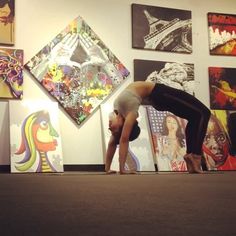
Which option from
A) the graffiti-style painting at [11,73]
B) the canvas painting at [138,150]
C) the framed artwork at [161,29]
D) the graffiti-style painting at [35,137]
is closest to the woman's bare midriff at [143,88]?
the canvas painting at [138,150]

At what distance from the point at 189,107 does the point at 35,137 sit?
170cm

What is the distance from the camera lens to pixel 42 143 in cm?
414

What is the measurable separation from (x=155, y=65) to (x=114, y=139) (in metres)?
1.87

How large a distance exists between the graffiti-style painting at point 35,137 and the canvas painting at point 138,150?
510 millimetres

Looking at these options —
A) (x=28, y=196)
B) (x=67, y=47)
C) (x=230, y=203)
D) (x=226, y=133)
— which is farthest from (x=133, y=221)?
(x=226, y=133)

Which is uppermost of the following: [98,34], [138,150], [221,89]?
[98,34]

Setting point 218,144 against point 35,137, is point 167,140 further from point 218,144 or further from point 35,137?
point 35,137

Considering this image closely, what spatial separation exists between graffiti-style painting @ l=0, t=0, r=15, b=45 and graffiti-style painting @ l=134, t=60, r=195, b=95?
4.53ft

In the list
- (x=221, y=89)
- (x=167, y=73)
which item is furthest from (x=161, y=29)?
(x=221, y=89)

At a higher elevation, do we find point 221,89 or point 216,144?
point 221,89

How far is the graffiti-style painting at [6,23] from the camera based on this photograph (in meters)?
4.35

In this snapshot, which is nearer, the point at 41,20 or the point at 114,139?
the point at 114,139

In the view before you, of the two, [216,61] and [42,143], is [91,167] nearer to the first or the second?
[42,143]

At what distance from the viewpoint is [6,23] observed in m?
4.37
